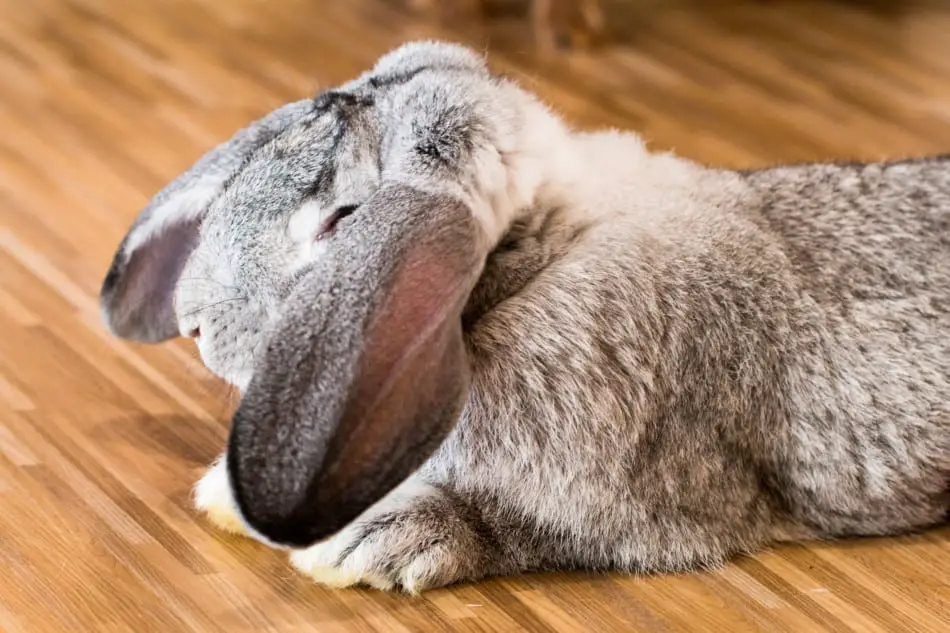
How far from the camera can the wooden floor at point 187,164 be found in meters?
1.21

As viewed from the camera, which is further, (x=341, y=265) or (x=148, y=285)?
(x=148, y=285)

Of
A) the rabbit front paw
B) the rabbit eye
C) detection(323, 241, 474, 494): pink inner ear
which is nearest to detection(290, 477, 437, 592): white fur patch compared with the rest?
the rabbit front paw

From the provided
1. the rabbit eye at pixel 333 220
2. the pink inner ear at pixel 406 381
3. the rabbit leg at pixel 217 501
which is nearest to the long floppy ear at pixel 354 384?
the pink inner ear at pixel 406 381

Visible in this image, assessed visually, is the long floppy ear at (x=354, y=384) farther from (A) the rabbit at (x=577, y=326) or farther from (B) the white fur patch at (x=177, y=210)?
(B) the white fur patch at (x=177, y=210)

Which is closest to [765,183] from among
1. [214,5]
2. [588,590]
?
[588,590]

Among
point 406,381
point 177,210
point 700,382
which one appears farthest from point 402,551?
point 177,210

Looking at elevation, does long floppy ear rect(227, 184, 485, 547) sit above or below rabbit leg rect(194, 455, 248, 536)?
above

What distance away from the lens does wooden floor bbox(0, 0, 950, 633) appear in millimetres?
1209

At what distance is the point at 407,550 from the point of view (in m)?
1.21

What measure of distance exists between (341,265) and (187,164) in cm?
109

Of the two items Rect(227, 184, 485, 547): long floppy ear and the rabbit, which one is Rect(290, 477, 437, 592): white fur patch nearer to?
the rabbit

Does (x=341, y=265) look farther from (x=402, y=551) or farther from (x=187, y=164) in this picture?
(x=187, y=164)

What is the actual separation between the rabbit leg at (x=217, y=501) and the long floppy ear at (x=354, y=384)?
0.24 meters

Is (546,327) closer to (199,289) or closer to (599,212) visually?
(599,212)
